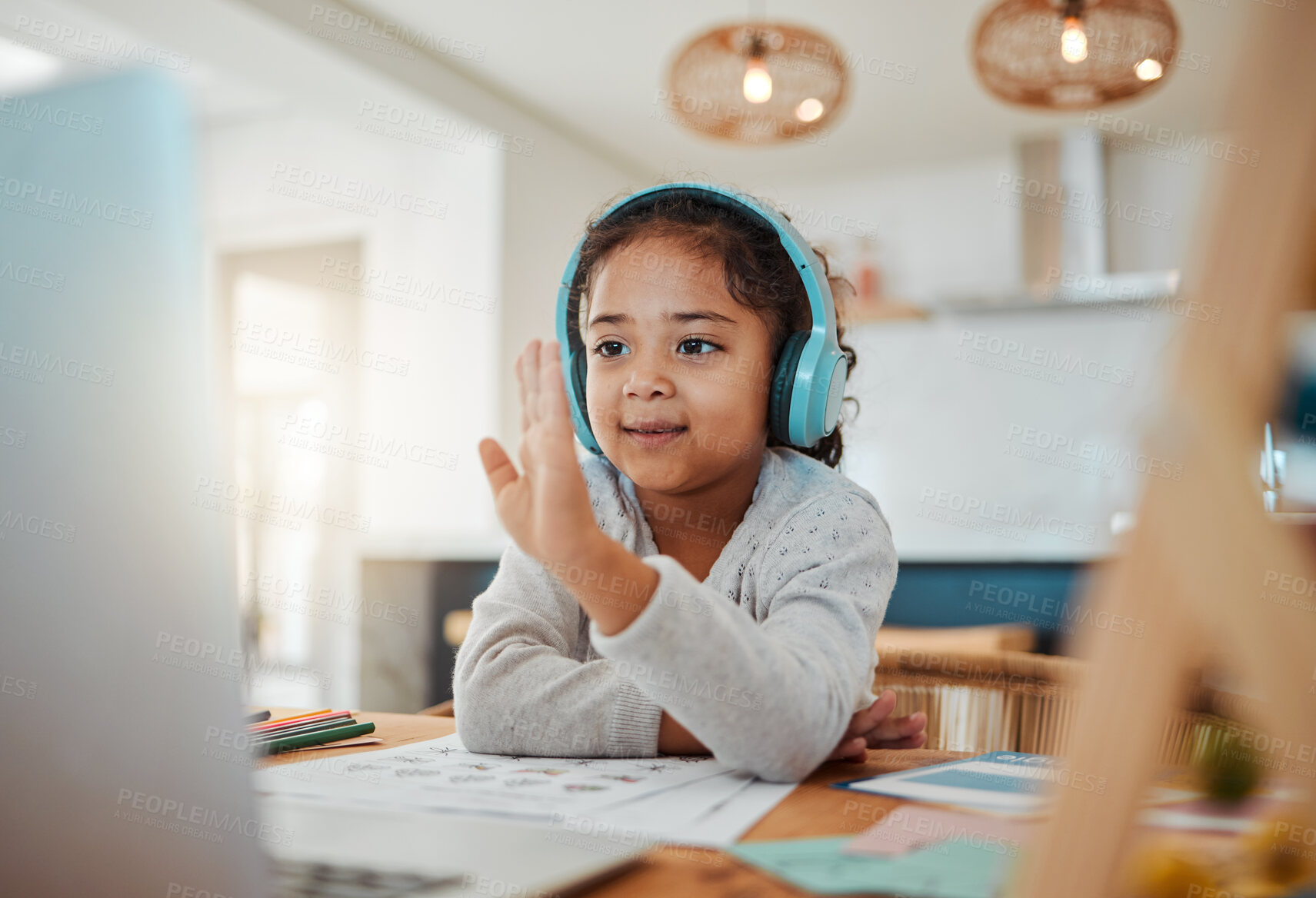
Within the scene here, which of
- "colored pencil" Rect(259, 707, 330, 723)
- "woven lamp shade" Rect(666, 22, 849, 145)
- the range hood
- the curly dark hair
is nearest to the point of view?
"colored pencil" Rect(259, 707, 330, 723)

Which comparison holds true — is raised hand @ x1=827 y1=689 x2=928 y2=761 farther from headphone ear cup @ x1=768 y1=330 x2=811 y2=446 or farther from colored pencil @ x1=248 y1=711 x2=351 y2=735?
colored pencil @ x1=248 y1=711 x2=351 y2=735

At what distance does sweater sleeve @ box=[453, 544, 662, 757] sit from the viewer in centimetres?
71

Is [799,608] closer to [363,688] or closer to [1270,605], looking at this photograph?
[1270,605]

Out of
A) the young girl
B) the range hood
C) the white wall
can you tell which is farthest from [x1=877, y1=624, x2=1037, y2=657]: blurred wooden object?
the range hood

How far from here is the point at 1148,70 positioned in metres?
2.39

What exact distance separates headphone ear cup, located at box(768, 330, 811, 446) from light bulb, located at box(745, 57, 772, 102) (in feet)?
6.24

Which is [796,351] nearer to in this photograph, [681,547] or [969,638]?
[681,547]

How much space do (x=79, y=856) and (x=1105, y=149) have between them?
15.3ft

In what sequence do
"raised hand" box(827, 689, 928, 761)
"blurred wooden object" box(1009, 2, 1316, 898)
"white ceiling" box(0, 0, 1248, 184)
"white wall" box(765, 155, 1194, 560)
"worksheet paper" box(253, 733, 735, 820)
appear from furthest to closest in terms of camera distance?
"white wall" box(765, 155, 1194, 560) < "white ceiling" box(0, 0, 1248, 184) < "raised hand" box(827, 689, 928, 761) < "worksheet paper" box(253, 733, 735, 820) < "blurred wooden object" box(1009, 2, 1316, 898)

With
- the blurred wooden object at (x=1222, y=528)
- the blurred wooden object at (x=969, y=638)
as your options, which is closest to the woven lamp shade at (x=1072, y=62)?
the blurred wooden object at (x=969, y=638)

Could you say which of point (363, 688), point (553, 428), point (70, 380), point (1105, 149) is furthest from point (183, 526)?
point (1105, 149)

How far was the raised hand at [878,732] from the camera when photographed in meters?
0.70

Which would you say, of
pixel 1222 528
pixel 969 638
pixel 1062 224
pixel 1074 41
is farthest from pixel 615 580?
pixel 1062 224

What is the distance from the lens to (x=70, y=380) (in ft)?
1.14
